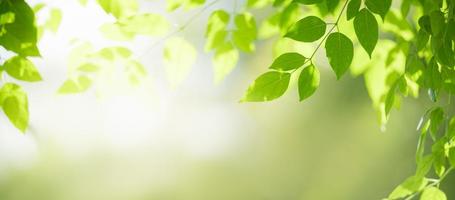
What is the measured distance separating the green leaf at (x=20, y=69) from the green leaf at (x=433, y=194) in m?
0.63

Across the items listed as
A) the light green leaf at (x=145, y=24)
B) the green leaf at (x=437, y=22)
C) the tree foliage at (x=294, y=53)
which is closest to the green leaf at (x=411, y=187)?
the tree foliage at (x=294, y=53)

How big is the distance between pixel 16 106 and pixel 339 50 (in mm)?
435

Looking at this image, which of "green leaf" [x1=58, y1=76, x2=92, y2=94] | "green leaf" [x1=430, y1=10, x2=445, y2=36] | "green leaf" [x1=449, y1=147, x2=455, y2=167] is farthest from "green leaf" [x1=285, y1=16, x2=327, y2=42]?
"green leaf" [x1=58, y1=76, x2=92, y2=94]

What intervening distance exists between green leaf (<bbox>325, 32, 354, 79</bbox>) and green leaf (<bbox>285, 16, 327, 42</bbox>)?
18 mm

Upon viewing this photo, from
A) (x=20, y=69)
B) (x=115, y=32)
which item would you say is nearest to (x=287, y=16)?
(x=115, y=32)

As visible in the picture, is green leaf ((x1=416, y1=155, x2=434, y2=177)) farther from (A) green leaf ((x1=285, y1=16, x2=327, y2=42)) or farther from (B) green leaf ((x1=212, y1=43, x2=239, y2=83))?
(B) green leaf ((x1=212, y1=43, x2=239, y2=83))

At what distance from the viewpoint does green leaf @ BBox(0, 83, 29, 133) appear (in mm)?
771

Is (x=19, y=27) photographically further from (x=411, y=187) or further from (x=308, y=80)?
(x=411, y=187)

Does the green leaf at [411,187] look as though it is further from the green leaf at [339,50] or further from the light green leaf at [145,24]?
the light green leaf at [145,24]

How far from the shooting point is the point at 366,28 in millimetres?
759

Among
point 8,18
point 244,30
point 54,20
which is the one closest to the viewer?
point 8,18

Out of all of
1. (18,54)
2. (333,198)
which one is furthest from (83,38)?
(333,198)

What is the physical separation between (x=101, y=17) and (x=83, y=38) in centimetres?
7

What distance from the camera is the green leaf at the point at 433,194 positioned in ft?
3.04
